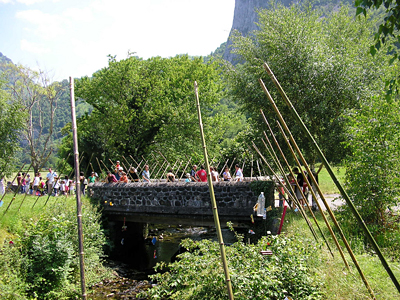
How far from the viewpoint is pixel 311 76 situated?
12.6m

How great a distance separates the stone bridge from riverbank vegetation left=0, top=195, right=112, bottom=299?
270 cm

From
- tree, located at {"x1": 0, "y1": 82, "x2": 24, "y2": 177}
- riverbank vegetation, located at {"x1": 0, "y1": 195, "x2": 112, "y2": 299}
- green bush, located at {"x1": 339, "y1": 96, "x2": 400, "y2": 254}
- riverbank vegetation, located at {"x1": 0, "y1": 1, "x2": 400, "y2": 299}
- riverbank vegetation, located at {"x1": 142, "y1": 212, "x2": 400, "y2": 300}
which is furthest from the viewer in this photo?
tree, located at {"x1": 0, "y1": 82, "x2": 24, "y2": 177}

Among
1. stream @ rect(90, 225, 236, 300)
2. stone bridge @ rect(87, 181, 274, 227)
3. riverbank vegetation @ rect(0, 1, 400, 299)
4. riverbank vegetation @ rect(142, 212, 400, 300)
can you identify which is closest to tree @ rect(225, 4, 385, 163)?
riverbank vegetation @ rect(0, 1, 400, 299)

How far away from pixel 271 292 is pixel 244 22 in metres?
144

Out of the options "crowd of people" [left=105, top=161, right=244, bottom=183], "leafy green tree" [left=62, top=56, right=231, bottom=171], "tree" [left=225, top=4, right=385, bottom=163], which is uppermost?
"leafy green tree" [left=62, top=56, right=231, bottom=171]

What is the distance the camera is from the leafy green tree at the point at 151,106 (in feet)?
75.8

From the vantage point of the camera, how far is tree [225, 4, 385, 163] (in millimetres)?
12195

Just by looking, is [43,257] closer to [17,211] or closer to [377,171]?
[17,211]

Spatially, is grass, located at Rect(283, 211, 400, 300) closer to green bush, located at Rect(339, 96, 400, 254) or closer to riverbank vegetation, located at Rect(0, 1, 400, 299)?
riverbank vegetation, located at Rect(0, 1, 400, 299)

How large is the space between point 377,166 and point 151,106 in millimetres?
17874

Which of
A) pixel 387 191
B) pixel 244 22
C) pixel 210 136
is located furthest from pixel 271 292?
pixel 244 22

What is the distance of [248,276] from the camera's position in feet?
17.4

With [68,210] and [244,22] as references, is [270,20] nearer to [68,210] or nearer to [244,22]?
[68,210]

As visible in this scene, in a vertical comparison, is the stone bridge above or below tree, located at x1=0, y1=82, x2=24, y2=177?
below
